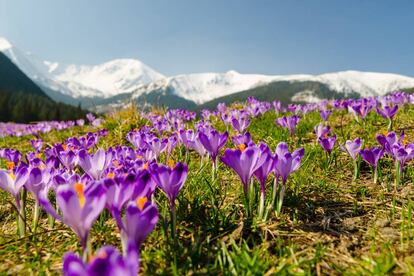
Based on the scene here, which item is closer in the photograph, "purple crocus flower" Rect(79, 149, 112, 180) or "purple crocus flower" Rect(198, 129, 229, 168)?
"purple crocus flower" Rect(79, 149, 112, 180)

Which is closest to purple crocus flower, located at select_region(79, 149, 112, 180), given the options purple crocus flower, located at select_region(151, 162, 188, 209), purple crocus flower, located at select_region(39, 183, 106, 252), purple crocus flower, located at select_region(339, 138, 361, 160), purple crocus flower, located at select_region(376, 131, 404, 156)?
purple crocus flower, located at select_region(151, 162, 188, 209)

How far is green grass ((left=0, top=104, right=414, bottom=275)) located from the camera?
6.90 ft

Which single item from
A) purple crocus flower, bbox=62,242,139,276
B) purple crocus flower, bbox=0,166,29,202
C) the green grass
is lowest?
the green grass

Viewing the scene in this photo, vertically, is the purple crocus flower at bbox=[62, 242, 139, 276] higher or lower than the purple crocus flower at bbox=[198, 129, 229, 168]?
lower

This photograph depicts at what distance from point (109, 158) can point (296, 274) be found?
1774 millimetres

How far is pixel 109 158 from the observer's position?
9.77 feet

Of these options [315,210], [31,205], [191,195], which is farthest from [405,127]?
[31,205]

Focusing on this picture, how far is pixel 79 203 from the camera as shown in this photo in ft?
5.54

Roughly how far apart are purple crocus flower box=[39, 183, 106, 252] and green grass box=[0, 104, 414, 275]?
0.56 meters

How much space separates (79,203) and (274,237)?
1.41 m

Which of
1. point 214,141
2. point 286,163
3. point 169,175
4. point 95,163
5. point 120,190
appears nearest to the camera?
point 120,190

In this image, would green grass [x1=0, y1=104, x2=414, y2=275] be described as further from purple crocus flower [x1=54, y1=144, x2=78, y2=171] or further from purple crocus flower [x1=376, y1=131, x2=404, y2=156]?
purple crocus flower [x1=54, y1=144, x2=78, y2=171]

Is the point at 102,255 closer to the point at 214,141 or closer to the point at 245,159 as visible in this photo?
the point at 245,159

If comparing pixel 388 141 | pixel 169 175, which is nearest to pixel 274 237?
pixel 169 175
